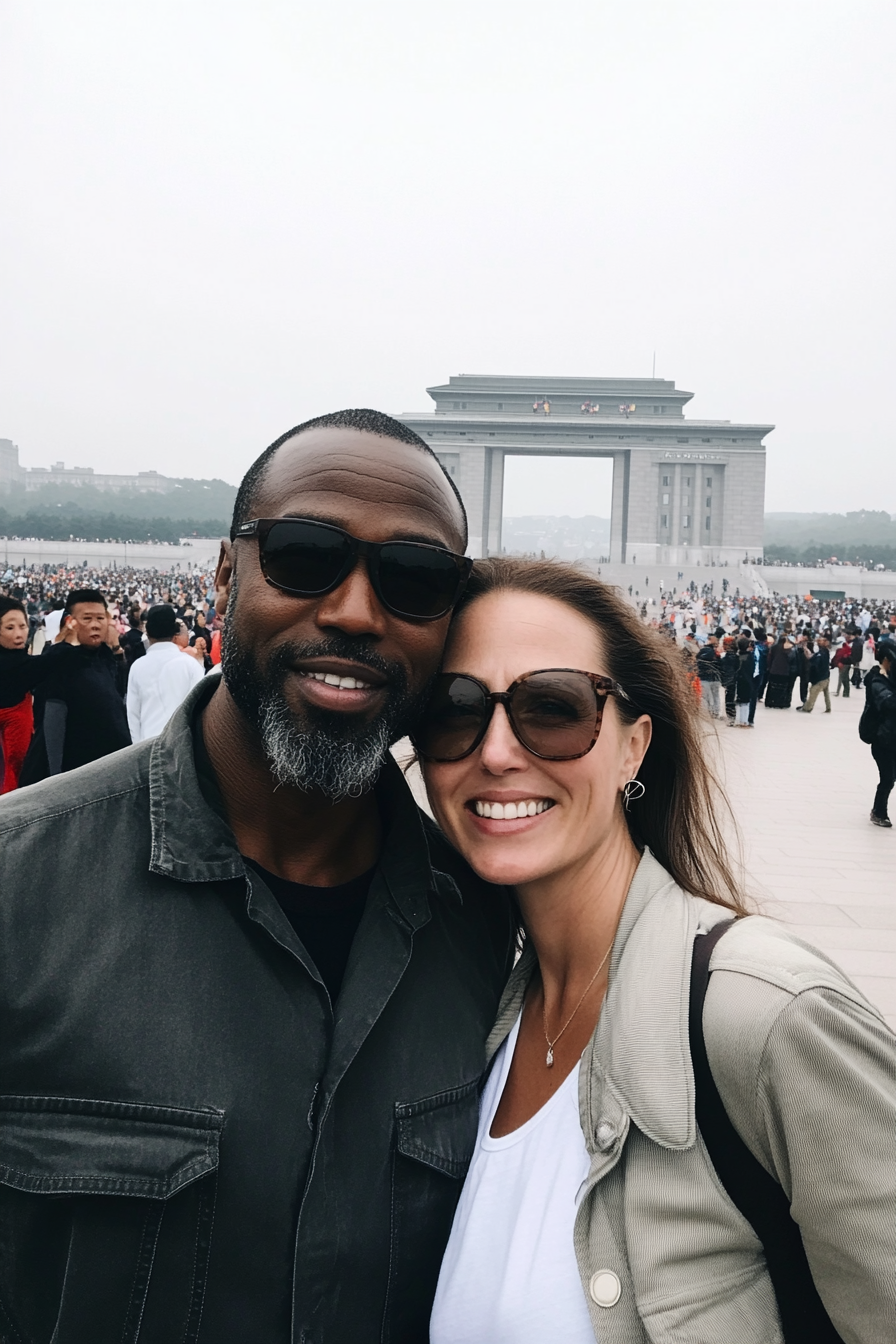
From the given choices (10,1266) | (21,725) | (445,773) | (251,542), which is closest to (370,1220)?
(10,1266)

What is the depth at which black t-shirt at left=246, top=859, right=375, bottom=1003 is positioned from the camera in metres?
1.58

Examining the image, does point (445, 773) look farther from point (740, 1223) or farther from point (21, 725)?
point (21, 725)

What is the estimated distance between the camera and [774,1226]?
128 cm

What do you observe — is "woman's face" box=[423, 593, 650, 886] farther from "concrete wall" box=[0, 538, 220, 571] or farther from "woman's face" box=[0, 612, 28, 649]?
"concrete wall" box=[0, 538, 220, 571]

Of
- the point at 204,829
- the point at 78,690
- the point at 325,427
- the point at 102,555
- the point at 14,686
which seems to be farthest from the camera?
the point at 102,555

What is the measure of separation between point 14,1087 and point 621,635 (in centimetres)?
128

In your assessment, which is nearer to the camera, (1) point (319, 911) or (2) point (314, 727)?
(2) point (314, 727)

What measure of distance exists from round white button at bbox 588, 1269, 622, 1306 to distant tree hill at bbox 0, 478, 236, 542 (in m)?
77.9

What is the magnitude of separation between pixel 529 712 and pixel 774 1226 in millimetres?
848

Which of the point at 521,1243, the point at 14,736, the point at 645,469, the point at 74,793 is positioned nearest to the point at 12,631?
the point at 14,736

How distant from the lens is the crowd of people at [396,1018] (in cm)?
129

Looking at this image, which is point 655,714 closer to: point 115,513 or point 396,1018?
point 396,1018

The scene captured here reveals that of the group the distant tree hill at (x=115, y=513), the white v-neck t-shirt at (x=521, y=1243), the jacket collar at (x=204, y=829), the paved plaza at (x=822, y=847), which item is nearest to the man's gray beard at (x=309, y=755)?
the jacket collar at (x=204, y=829)

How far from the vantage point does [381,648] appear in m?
1.56
